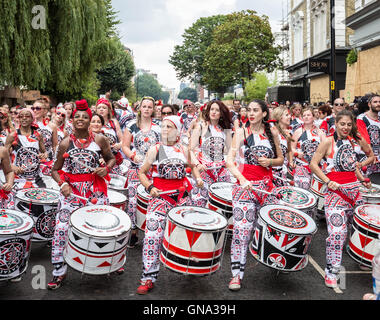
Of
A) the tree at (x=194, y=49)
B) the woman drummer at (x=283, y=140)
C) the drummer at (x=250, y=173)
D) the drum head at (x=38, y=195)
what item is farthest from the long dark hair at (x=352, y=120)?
the tree at (x=194, y=49)

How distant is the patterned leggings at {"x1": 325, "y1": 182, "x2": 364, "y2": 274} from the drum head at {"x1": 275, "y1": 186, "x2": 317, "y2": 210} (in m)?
0.65

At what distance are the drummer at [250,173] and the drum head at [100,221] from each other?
4.05ft

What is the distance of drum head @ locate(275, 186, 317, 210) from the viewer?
584cm

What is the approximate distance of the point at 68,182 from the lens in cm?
506

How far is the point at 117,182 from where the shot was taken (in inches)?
289

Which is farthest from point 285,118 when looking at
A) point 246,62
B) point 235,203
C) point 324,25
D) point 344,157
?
point 246,62

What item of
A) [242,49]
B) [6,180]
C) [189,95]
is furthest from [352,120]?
[189,95]

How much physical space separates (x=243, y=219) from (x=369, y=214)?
1422mm

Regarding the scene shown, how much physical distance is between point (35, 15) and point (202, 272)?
14389mm

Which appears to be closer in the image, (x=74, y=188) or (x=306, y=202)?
(x=74, y=188)

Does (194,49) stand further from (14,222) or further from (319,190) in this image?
(14,222)

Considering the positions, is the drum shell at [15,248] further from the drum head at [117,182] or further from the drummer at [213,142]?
the drummer at [213,142]

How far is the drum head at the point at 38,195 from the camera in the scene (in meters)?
5.58
